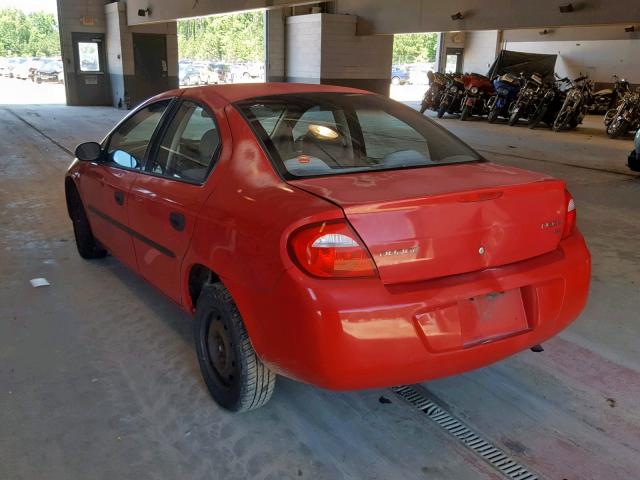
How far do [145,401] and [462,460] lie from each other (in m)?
1.45

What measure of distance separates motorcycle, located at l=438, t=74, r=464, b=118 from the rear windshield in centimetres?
1626

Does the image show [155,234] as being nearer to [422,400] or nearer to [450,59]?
[422,400]

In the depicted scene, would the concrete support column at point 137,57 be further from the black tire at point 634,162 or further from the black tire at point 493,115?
the black tire at point 634,162

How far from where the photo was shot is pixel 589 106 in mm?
16406

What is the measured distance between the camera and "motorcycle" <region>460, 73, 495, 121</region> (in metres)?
18.3

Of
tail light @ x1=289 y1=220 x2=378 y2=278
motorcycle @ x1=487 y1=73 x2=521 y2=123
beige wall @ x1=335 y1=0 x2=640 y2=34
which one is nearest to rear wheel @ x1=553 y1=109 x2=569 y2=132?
motorcycle @ x1=487 y1=73 x2=521 y2=123

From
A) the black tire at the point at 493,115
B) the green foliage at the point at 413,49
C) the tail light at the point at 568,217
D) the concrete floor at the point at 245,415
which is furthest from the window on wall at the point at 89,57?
the green foliage at the point at 413,49

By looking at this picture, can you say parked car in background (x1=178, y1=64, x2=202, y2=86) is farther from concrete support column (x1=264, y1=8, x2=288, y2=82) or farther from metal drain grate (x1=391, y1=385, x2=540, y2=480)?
metal drain grate (x1=391, y1=385, x2=540, y2=480)

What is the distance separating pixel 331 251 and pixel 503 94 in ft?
54.9

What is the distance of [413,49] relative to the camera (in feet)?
161

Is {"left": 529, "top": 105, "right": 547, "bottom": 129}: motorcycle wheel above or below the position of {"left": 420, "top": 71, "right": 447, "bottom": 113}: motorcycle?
below

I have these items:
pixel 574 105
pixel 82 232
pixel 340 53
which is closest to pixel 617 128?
pixel 574 105

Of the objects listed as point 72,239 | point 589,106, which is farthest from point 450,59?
point 72,239

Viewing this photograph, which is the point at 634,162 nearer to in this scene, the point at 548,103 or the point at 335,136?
the point at 335,136
